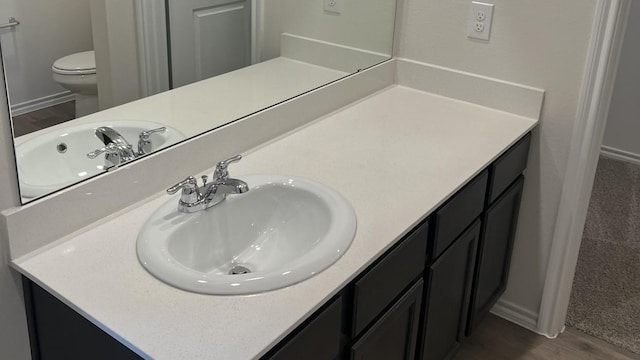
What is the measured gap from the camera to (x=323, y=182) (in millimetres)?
1707

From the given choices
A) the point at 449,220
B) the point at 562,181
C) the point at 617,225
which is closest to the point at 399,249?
the point at 449,220

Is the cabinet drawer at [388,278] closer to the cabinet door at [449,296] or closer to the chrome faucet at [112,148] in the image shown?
the cabinet door at [449,296]

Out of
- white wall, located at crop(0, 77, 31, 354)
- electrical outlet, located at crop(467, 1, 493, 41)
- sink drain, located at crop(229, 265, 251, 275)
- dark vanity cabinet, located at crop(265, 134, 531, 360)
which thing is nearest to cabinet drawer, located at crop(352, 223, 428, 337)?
dark vanity cabinet, located at crop(265, 134, 531, 360)

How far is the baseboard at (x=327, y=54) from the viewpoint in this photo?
2.05m

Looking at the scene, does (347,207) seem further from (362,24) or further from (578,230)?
(578,230)

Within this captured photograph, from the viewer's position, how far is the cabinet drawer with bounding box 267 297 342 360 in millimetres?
1214

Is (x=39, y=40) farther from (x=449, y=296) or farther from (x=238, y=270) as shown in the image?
A: (x=449, y=296)

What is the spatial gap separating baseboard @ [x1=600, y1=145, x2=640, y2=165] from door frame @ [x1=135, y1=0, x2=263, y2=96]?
9.85ft

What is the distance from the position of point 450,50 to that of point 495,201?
0.57 metres

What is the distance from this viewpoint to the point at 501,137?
205 centimetres

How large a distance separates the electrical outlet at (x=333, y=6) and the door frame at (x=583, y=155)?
0.79 metres

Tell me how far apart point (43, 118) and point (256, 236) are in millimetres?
573

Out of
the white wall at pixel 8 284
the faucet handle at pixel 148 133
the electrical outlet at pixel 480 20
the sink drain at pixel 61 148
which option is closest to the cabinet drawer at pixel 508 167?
the electrical outlet at pixel 480 20

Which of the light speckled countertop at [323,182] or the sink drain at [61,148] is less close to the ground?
the sink drain at [61,148]
